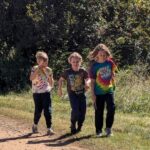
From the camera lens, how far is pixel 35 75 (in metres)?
10.2

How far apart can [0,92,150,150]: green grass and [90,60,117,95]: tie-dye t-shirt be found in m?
0.89

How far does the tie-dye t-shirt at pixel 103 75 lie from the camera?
9.72 m

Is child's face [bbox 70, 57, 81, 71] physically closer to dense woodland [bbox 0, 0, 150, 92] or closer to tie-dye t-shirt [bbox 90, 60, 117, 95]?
tie-dye t-shirt [bbox 90, 60, 117, 95]

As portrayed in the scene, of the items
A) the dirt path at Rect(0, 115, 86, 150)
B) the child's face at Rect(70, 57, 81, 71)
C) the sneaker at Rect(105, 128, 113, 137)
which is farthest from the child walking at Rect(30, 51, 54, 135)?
the sneaker at Rect(105, 128, 113, 137)

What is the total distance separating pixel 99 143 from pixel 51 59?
11234 millimetres

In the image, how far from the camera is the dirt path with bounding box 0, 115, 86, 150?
30.0 ft

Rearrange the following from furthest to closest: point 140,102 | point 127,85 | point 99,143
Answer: point 127,85, point 140,102, point 99,143

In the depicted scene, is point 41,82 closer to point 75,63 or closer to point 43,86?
point 43,86

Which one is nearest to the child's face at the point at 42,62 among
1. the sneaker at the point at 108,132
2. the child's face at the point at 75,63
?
the child's face at the point at 75,63

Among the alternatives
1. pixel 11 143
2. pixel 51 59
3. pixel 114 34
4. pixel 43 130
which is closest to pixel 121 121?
pixel 43 130

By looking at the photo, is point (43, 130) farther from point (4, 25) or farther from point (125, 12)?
point (125, 12)

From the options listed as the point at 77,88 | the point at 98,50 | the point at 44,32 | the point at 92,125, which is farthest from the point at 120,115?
the point at 44,32

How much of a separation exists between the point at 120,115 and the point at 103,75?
3.37 m

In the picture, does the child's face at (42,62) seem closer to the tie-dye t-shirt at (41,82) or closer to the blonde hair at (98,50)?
the tie-dye t-shirt at (41,82)
